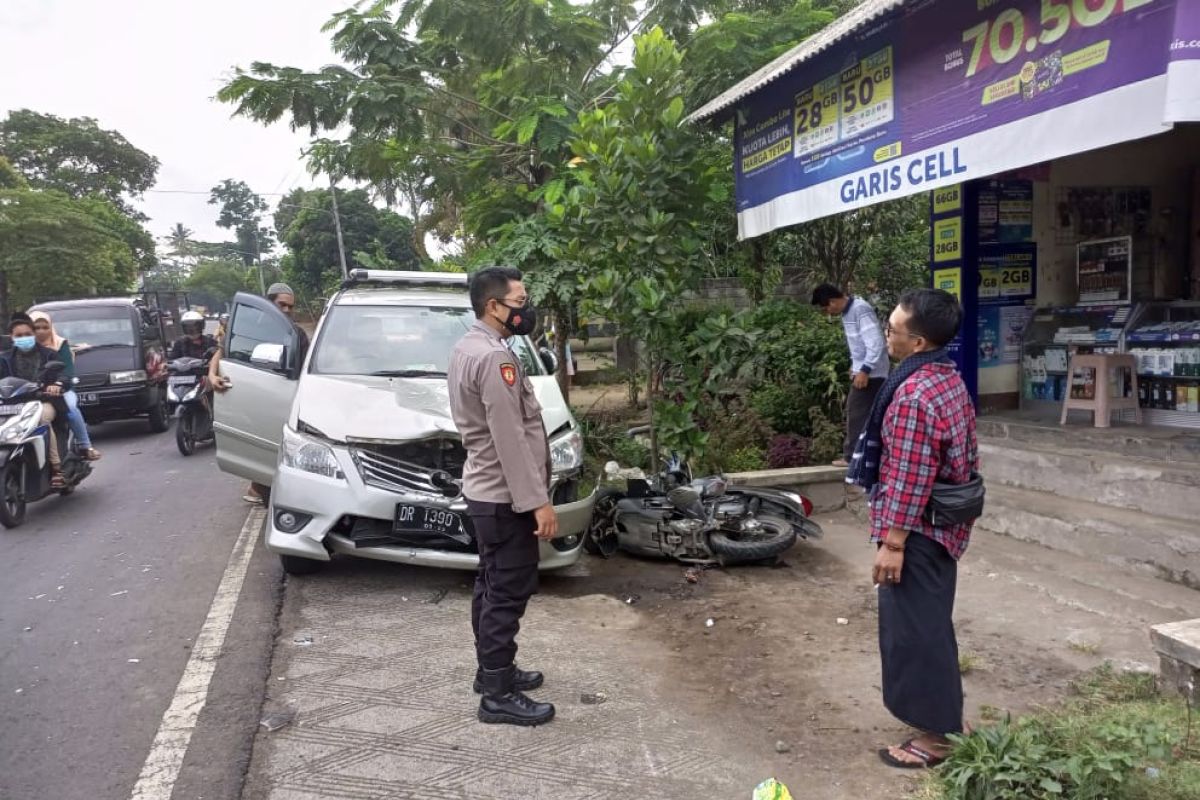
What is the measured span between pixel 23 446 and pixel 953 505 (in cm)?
701

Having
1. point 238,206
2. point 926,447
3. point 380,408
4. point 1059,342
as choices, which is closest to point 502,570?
point 926,447

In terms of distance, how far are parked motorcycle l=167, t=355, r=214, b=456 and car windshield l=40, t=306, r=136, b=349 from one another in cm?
191

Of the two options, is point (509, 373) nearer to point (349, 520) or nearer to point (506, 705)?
point (506, 705)

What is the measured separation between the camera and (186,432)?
9.78 meters

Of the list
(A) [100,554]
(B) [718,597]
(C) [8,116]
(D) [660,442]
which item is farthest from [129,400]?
(C) [8,116]

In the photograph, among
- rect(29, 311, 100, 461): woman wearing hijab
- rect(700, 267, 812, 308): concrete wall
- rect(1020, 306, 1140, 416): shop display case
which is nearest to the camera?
rect(1020, 306, 1140, 416): shop display case

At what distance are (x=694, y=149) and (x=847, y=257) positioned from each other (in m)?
5.38

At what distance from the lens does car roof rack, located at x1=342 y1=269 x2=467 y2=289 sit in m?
6.22

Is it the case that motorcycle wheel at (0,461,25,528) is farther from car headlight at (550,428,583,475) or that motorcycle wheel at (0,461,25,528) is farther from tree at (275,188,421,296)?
tree at (275,188,421,296)

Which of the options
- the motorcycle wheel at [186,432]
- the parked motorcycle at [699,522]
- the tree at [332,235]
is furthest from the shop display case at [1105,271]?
the tree at [332,235]

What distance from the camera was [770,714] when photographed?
3.45 meters

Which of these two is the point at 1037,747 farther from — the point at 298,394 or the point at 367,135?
the point at 367,135

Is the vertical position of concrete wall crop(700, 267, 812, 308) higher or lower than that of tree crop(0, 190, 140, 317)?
lower

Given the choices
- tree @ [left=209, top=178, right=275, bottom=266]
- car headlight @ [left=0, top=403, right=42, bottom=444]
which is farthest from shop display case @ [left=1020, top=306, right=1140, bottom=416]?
tree @ [left=209, top=178, right=275, bottom=266]
